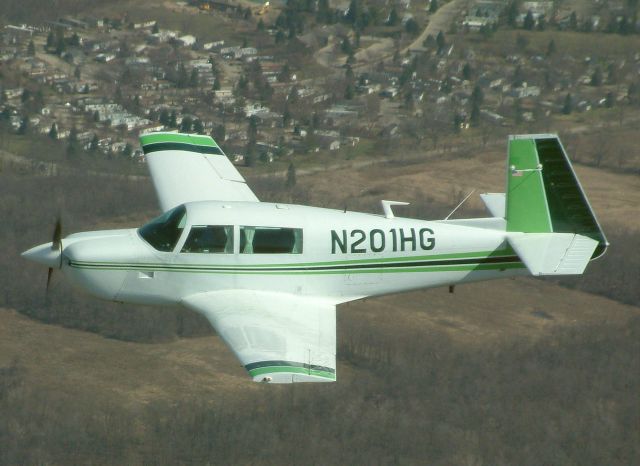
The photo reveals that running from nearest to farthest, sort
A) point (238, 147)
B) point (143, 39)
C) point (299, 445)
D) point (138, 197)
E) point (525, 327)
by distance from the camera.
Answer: point (299, 445)
point (525, 327)
point (138, 197)
point (238, 147)
point (143, 39)

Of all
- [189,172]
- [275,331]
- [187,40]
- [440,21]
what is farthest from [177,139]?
[440,21]

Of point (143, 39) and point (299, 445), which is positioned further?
point (143, 39)

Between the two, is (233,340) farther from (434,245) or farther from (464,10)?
(464,10)

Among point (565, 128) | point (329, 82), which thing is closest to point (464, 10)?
point (329, 82)

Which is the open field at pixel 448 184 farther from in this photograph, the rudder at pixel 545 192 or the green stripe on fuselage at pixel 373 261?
the green stripe on fuselage at pixel 373 261

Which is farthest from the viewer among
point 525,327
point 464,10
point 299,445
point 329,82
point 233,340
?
point 464,10

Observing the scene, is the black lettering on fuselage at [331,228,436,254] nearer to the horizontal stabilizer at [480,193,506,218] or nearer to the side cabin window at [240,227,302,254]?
the side cabin window at [240,227,302,254]

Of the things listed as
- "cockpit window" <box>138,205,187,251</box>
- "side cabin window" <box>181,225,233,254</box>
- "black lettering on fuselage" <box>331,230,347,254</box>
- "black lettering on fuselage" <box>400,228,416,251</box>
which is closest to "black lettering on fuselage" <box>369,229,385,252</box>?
"black lettering on fuselage" <box>400,228,416,251</box>

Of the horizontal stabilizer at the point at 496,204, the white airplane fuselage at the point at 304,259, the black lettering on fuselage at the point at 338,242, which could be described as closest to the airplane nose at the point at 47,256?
the white airplane fuselage at the point at 304,259
